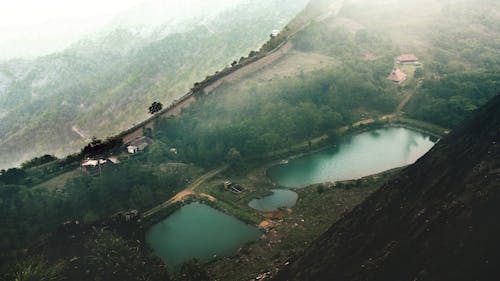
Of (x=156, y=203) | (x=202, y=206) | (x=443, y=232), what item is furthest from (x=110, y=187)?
(x=443, y=232)

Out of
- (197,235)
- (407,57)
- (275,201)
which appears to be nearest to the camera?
(197,235)

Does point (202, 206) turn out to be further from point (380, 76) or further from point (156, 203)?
point (380, 76)

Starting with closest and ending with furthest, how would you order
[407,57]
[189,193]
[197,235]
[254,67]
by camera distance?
1. [197,235]
2. [189,193]
3. [254,67]
4. [407,57]

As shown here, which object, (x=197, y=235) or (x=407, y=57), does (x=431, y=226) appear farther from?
(x=407, y=57)

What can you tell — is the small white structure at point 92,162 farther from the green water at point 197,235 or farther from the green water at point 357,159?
the green water at point 357,159

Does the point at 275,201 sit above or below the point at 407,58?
below

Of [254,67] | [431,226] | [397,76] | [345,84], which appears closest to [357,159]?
[345,84]

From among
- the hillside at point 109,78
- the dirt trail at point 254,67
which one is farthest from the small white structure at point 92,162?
the hillside at point 109,78
